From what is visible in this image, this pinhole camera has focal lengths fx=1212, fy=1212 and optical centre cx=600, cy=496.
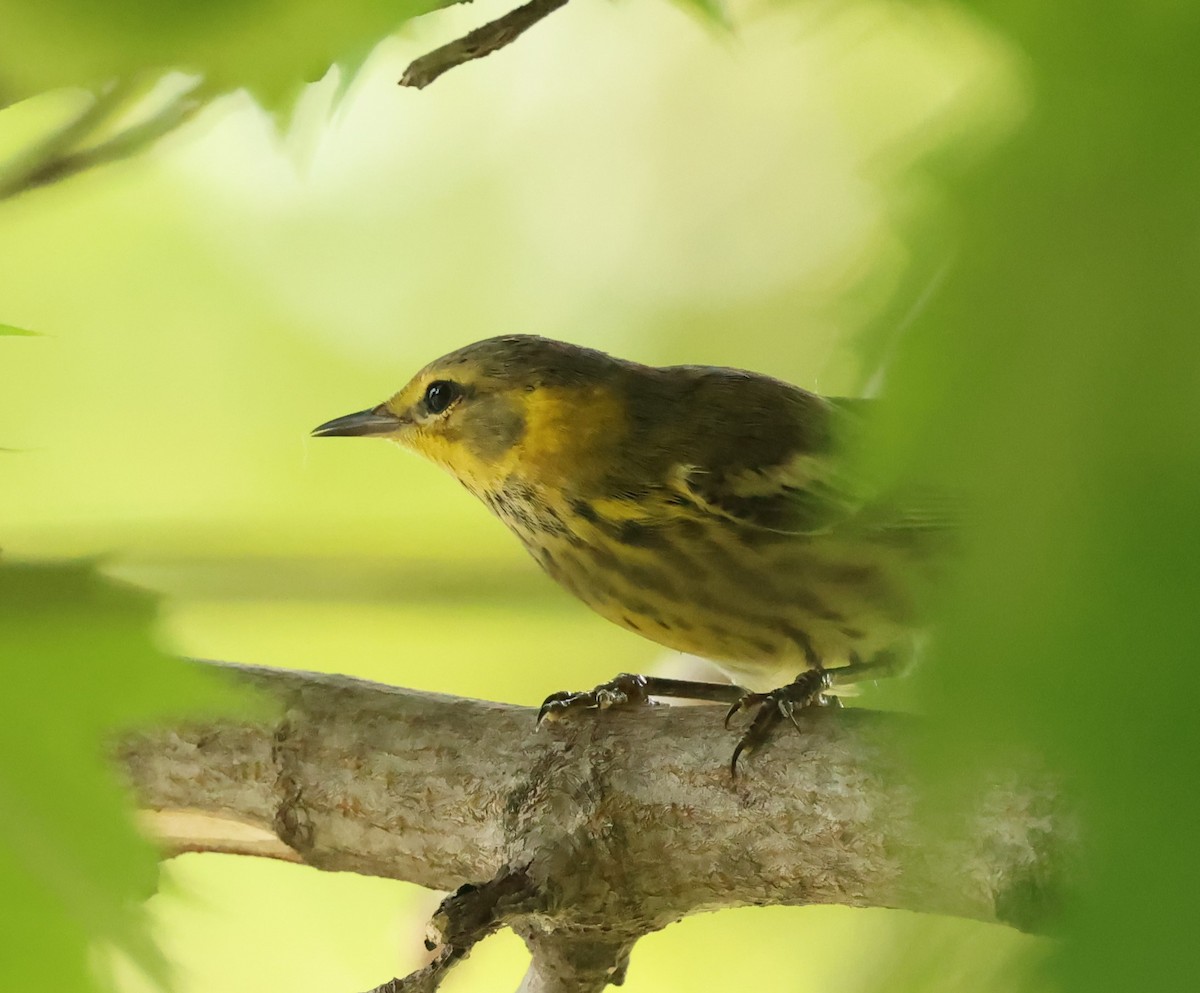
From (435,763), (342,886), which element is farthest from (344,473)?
(435,763)

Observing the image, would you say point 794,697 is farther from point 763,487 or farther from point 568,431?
point 568,431

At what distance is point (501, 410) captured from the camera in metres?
1.02

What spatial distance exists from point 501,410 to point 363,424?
12cm

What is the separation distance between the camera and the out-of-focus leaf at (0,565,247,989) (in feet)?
0.84

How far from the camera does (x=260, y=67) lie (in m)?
0.26

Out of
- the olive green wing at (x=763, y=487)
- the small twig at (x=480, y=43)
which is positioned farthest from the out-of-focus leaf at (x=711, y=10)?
the olive green wing at (x=763, y=487)

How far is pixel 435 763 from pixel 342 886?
64 cm

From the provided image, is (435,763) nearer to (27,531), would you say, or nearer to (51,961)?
(27,531)

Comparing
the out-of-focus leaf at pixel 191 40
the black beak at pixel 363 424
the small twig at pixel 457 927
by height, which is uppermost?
the out-of-focus leaf at pixel 191 40

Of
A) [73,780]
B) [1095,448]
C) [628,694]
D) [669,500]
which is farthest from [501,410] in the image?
[1095,448]

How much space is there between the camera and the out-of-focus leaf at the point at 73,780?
0.26 meters

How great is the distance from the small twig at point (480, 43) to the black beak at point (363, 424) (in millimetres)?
655

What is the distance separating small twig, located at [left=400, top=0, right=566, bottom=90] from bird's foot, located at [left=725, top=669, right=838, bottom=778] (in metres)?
0.38

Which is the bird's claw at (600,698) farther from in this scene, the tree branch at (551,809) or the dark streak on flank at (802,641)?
the dark streak on flank at (802,641)
